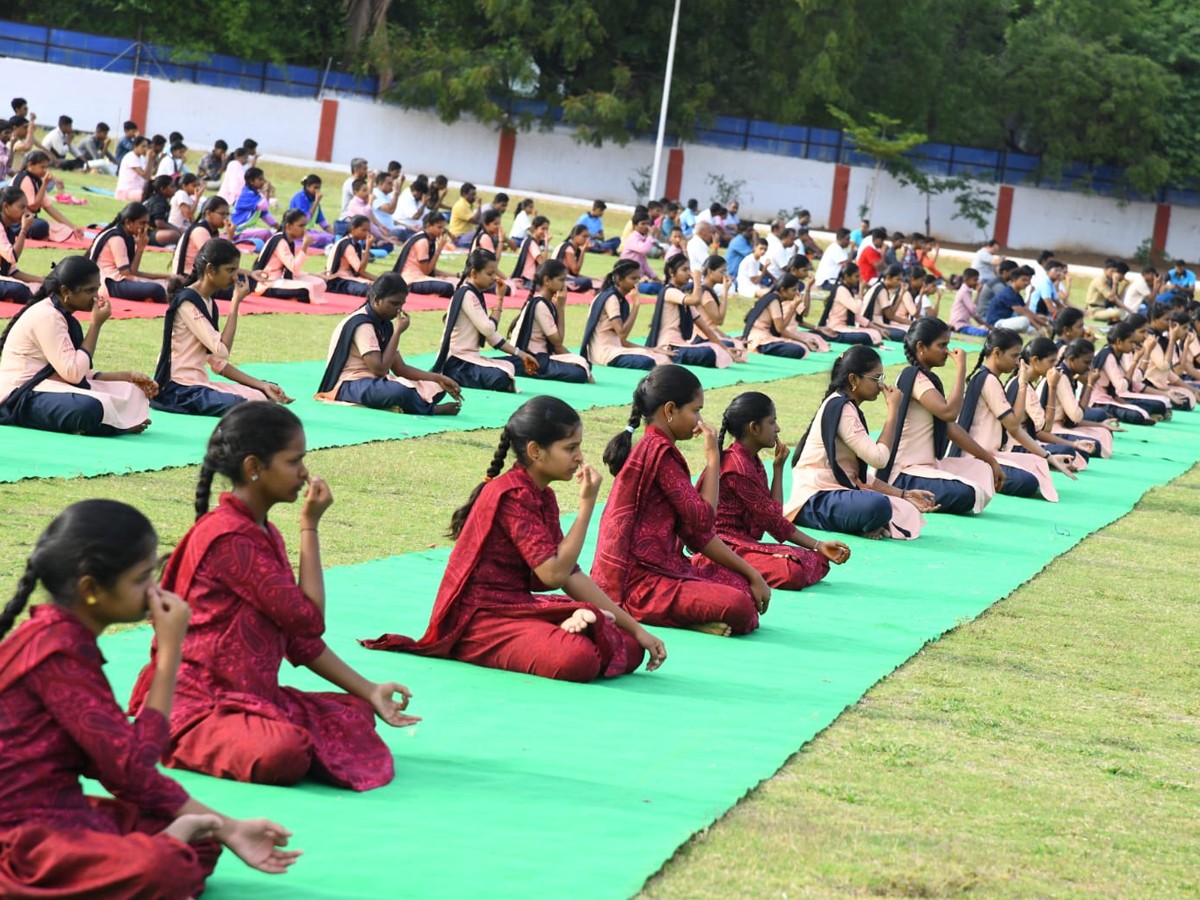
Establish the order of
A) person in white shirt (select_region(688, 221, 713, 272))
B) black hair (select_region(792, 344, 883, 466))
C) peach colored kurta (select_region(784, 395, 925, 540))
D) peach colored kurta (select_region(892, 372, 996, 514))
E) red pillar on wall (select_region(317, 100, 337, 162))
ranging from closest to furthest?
1. black hair (select_region(792, 344, 883, 466))
2. peach colored kurta (select_region(784, 395, 925, 540))
3. peach colored kurta (select_region(892, 372, 996, 514))
4. person in white shirt (select_region(688, 221, 713, 272))
5. red pillar on wall (select_region(317, 100, 337, 162))

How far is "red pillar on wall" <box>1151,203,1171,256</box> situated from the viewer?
44.0 meters

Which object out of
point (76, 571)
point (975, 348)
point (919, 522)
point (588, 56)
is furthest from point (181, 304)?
point (588, 56)

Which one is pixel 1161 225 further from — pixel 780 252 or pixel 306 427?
pixel 306 427

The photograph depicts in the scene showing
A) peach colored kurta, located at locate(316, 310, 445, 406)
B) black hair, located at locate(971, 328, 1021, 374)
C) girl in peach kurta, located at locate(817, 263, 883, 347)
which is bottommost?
peach colored kurta, located at locate(316, 310, 445, 406)

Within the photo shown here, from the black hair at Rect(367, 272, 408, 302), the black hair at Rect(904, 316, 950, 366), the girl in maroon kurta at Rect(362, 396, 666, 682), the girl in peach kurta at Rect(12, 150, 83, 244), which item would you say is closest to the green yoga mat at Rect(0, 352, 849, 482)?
the black hair at Rect(367, 272, 408, 302)

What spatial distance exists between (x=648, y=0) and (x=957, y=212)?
8915 millimetres

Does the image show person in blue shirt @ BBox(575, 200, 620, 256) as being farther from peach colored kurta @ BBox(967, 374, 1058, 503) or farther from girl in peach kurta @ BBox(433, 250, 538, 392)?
peach colored kurta @ BBox(967, 374, 1058, 503)

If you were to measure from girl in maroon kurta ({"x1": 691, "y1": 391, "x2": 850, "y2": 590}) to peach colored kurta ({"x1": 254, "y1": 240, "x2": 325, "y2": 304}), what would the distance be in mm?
11288

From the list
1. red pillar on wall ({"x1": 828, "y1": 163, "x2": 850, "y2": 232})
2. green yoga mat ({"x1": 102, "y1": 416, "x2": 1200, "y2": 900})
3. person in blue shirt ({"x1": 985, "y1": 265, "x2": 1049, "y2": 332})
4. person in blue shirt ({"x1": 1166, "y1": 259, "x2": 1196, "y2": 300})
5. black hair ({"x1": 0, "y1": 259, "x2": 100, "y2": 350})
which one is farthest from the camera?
→ red pillar on wall ({"x1": 828, "y1": 163, "x2": 850, "y2": 232})

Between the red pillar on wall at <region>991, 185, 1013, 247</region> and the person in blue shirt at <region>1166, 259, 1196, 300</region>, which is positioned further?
the red pillar on wall at <region>991, 185, 1013, 247</region>

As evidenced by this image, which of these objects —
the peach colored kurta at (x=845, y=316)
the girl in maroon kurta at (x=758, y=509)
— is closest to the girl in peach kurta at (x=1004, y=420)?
the girl in maroon kurta at (x=758, y=509)

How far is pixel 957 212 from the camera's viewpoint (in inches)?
1722

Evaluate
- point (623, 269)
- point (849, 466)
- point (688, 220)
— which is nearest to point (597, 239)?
point (688, 220)

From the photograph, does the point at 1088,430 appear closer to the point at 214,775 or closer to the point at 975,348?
the point at 975,348
